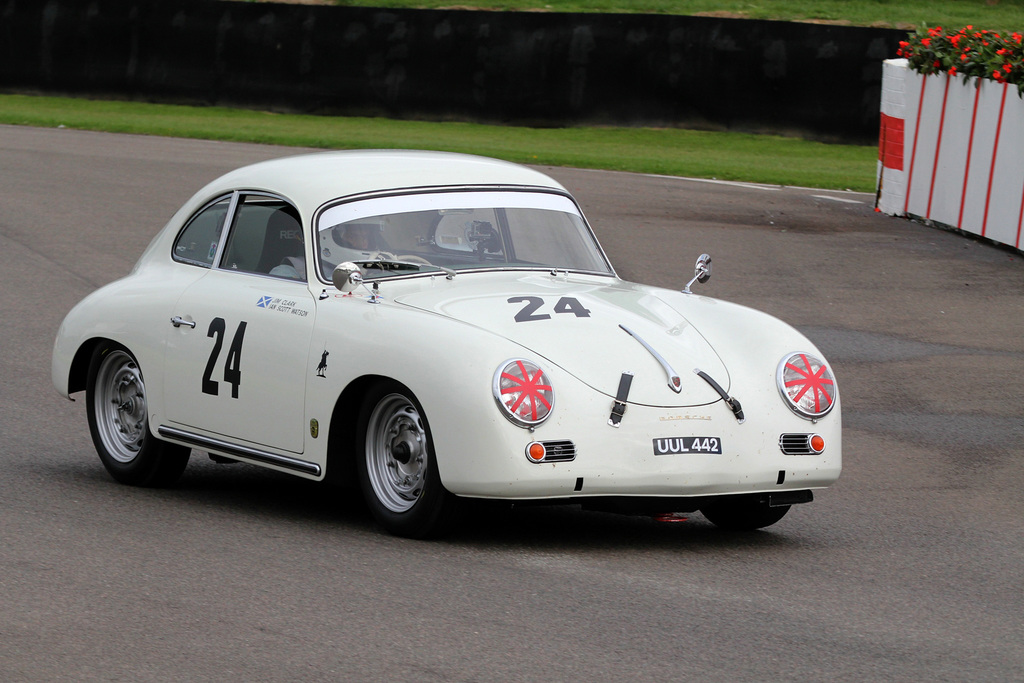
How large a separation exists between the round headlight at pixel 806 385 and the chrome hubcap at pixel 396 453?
1495mm

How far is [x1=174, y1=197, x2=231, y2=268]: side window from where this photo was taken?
7.52 m

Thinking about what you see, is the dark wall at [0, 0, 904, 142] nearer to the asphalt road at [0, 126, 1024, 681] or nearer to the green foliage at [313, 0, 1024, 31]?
the green foliage at [313, 0, 1024, 31]

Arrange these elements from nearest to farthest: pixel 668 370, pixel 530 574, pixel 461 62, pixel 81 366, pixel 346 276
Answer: pixel 530 574
pixel 668 370
pixel 346 276
pixel 81 366
pixel 461 62

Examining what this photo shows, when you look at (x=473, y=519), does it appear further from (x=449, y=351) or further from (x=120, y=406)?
(x=120, y=406)

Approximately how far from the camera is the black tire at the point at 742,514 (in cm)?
659

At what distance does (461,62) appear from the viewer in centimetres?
2694

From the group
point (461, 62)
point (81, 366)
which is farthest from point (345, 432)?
point (461, 62)

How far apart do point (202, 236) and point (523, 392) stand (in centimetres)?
248

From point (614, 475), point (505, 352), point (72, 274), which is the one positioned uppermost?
point (505, 352)

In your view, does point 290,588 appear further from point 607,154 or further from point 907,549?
point 607,154

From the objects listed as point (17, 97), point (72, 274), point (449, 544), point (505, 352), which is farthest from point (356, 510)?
point (17, 97)

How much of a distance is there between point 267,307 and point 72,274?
7625mm

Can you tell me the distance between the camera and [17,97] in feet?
99.0

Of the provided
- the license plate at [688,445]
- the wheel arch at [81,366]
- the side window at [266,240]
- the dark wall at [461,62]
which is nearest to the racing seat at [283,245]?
the side window at [266,240]
